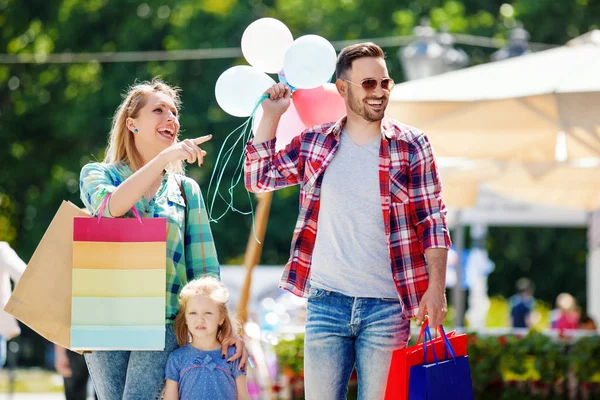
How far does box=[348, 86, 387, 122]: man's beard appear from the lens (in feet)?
14.0

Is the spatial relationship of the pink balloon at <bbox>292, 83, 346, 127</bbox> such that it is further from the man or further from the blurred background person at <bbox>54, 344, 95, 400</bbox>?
the blurred background person at <bbox>54, 344, 95, 400</bbox>

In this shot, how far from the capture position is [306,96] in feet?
15.4

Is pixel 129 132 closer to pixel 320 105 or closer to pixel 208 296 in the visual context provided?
pixel 208 296

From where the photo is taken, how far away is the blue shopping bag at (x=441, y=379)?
13.3ft

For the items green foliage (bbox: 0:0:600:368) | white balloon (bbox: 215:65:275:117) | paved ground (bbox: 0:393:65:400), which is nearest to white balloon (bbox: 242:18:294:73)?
white balloon (bbox: 215:65:275:117)

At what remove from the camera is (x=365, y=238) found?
422cm

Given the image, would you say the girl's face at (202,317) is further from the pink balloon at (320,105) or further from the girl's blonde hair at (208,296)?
the pink balloon at (320,105)

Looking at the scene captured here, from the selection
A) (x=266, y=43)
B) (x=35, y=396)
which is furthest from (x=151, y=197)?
(x=35, y=396)

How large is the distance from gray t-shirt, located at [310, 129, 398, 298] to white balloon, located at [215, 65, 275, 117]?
57cm

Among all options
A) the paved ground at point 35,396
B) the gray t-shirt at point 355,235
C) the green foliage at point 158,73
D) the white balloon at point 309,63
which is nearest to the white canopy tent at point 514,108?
the white balloon at point 309,63

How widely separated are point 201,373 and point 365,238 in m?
0.76

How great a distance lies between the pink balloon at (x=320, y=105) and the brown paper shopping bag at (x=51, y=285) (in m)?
1.07

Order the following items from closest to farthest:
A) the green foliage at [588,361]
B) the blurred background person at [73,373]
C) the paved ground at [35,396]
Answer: the blurred background person at [73,373] < the green foliage at [588,361] < the paved ground at [35,396]

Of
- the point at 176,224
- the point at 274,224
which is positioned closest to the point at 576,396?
the point at 176,224
